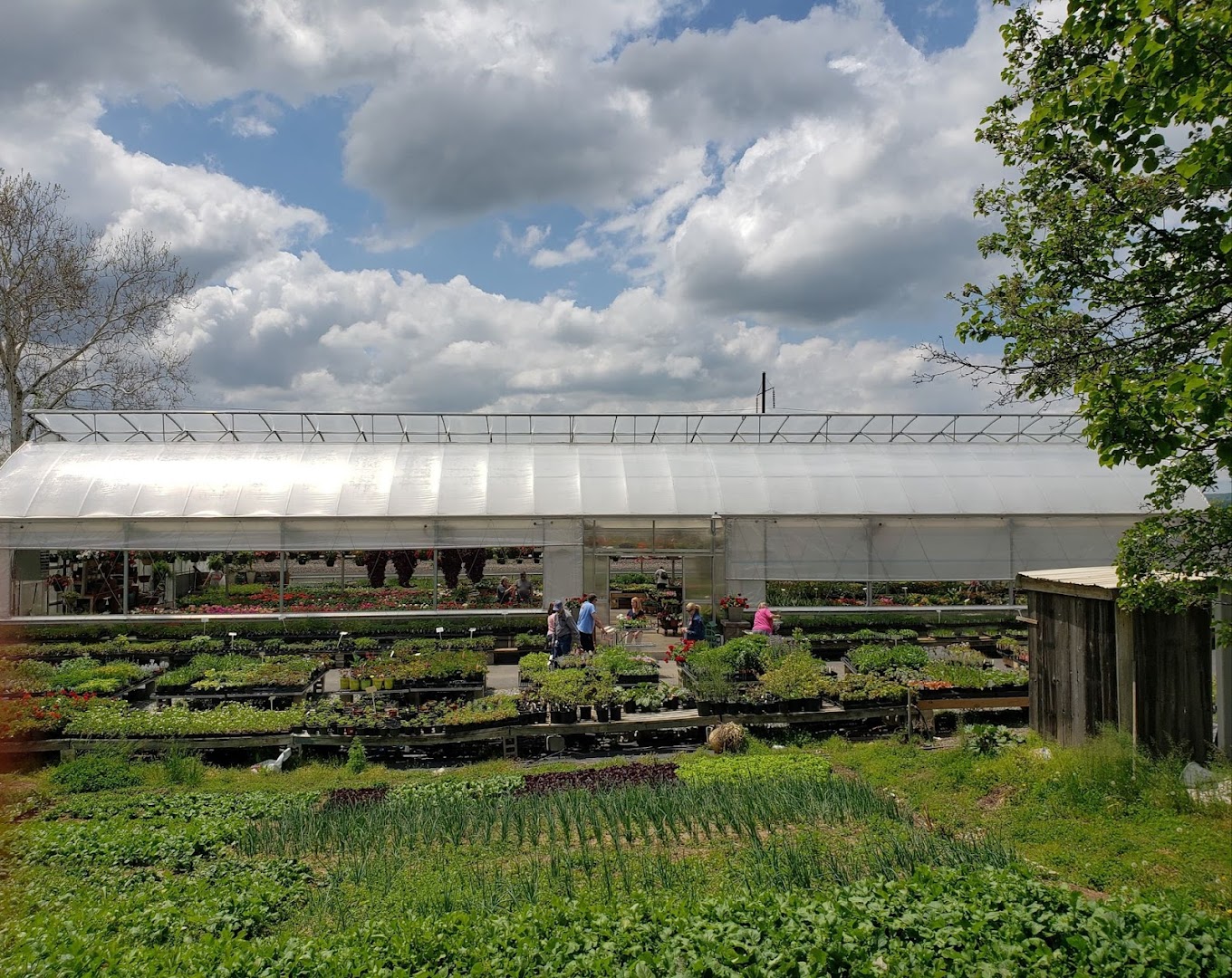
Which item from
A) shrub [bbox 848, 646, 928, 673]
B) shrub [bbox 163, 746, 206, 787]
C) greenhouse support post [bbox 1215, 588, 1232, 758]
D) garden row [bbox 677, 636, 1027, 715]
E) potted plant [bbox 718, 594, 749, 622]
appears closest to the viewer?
greenhouse support post [bbox 1215, 588, 1232, 758]

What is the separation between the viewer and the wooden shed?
27.1ft

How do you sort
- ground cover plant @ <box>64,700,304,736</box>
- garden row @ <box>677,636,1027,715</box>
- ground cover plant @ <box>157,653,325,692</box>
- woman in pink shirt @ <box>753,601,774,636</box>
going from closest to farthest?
ground cover plant @ <box>64,700,304,736</box> < garden row @ <box>677,636,1027,715</box> < ground cover plant @ <box>157,653,325,692</box> < woman in pink shirt @ <box>753,601,774,636</box>

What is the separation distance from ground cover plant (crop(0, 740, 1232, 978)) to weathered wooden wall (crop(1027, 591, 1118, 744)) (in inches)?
24.8

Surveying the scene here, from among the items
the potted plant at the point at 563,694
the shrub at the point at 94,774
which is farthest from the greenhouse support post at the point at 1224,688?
the shrub at the point at 94,774

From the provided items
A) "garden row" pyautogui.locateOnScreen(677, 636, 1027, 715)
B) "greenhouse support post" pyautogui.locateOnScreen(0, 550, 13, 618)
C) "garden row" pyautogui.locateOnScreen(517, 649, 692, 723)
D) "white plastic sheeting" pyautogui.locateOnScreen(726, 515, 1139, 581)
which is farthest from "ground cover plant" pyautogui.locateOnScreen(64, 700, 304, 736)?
"white plastic sheeting" pyautogui.locateOnScreen(726, 515, 1139, 581)

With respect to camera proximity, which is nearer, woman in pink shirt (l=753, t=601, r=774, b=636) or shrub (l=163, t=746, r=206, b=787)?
shrub (l=163, t=746, r=206, b=787)

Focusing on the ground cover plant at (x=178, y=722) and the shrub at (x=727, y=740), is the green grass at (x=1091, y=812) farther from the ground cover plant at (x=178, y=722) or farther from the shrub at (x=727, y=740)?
the ground cover plant at (x=178, y=722)

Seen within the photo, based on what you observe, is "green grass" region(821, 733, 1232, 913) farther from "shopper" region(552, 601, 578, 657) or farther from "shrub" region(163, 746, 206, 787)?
"shrub" region(163, 746, 206, 787)

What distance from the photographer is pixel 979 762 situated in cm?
896

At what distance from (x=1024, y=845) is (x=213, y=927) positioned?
19.6ft

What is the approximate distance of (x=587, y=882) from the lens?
5.92 meters

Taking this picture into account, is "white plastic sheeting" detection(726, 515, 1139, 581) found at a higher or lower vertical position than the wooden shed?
higher

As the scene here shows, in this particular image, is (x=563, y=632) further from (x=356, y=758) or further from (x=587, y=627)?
(x=356, y=758)

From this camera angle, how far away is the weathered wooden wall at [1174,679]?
8.24 metres
